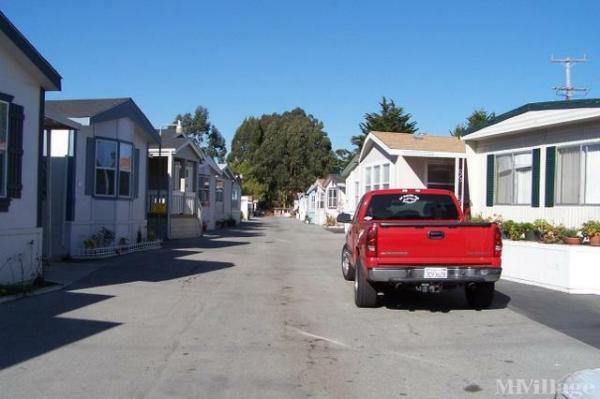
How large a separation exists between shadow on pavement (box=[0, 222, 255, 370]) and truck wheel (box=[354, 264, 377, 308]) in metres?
3.74

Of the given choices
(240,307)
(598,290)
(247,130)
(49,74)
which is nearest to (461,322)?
(240,307)

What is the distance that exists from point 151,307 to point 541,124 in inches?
391

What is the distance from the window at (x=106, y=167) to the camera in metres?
17.5

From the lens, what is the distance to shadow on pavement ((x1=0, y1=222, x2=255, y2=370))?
718 cm

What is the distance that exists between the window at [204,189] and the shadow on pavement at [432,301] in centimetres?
2214

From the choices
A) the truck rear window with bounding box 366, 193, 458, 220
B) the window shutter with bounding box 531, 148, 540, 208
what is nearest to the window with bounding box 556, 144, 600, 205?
the window shutter with bounding box 531, 148, 540, 208

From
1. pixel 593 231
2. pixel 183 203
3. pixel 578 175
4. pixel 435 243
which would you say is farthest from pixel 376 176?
pixel 435 243

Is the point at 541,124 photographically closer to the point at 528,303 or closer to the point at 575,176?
the point at 575,176

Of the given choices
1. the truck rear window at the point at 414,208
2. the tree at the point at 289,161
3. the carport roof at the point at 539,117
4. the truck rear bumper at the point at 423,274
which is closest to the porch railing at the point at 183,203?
the carport roof at the point at 539,117

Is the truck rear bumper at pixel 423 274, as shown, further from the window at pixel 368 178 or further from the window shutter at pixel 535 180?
the window at pixel 368 178

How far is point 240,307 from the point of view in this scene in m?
10.0

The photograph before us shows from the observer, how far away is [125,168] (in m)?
18.7

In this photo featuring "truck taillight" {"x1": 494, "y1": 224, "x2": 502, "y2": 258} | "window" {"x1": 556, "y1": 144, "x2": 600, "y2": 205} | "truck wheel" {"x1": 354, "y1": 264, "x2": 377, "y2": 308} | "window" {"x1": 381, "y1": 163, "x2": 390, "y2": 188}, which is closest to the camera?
"truck taillight" {"x1": 494, "y1": 224, "x2": 502, "y2": 258}

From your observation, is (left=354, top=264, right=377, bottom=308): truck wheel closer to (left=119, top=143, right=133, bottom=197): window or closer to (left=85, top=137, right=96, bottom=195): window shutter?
(left=85, top=137, right=96, bottom=195): window shutter
